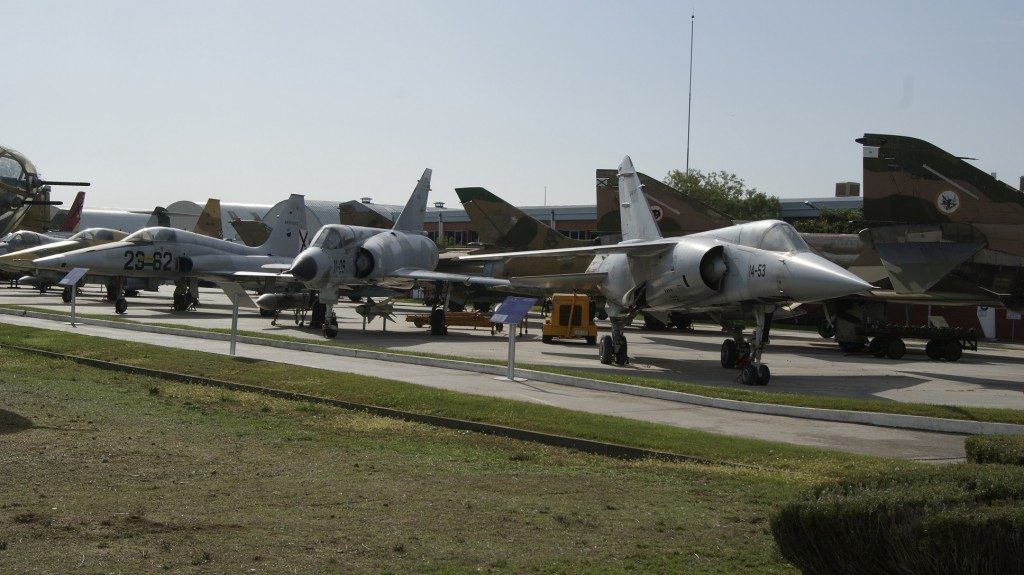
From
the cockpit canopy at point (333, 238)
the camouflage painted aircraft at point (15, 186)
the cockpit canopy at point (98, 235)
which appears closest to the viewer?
the camouflage painted aircraft at point (15, 186)

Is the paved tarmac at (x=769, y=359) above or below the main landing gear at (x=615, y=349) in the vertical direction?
below

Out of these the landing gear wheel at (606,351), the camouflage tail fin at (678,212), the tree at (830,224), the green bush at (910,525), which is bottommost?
the landing gear wheel at (606,351)

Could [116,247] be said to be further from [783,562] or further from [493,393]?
[783,562]

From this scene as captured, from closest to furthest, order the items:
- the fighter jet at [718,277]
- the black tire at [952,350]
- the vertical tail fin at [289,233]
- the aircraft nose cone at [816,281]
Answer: the aircraft nose cone at [816,281] → the fighter jet at [718,277] → the black tire at [952,350] → the vertical tail fin at [289,233]

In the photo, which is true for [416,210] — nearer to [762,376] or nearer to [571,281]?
[571,281]

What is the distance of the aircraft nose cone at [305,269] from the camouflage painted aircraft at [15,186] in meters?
11.3

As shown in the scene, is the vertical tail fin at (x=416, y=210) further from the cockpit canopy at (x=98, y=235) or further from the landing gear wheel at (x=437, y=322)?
the cockpit canopy at (x=98, y=235)

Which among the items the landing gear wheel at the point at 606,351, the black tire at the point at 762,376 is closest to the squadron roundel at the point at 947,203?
the black tire at the point at 762,376

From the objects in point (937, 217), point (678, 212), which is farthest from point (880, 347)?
point (678, 212)

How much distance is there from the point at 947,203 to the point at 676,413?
11.7 meters

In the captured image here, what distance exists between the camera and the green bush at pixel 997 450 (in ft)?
22.1

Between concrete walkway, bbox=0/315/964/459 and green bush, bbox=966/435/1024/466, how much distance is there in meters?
4.29

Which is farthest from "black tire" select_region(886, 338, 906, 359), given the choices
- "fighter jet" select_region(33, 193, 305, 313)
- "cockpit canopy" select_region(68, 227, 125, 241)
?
"cockpit canopy" select_region(68, 227, 125, 241)

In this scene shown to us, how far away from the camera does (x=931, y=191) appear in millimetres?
22891
